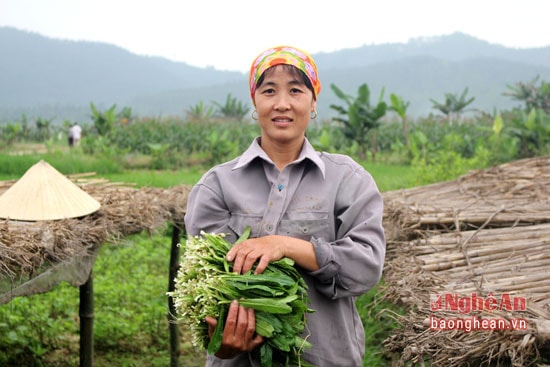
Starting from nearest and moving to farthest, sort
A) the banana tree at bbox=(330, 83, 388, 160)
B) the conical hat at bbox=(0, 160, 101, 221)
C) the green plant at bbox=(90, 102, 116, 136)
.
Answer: the conical hat at bbox=(0, 160, 101, 221)
the banana tree at bbox=(330, 83, 388, 160)
the green plant at bbox=(90, 102, 116, 136)

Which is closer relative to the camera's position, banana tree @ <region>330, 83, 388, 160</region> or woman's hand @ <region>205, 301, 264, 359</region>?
woman's hand @ <region>205, 301, 264, 359</region>

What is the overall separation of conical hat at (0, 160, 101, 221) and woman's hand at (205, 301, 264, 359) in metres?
1.74

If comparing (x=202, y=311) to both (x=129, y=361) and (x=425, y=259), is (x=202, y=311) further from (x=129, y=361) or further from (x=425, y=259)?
(x=129, y=361)

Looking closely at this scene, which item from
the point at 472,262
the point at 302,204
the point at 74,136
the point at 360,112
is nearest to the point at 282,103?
the point at 302,204

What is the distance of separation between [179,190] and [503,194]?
2.20 meters

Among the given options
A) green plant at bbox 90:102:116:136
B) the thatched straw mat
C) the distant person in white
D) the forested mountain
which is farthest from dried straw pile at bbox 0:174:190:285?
the forested mountain

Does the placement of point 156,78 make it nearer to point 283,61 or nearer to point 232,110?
point 232,110

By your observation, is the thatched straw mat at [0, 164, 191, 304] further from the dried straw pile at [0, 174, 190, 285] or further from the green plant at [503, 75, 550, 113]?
the green plant at [503, 75, 550, 113]

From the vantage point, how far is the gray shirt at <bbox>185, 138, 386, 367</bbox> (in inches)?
66.3

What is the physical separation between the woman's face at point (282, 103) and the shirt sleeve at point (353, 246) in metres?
0.23

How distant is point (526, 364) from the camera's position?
1649 mm

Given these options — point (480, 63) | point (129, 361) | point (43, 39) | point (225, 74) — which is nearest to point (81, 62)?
point (43, 39)

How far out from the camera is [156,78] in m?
177

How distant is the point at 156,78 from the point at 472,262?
180950 millimetres
